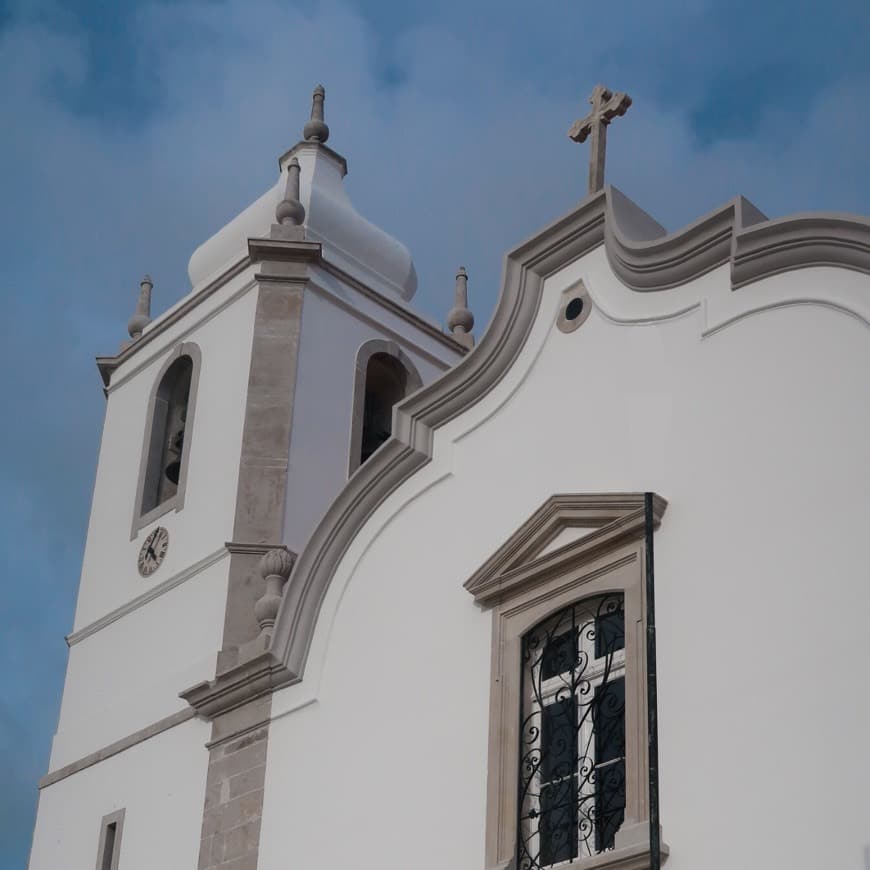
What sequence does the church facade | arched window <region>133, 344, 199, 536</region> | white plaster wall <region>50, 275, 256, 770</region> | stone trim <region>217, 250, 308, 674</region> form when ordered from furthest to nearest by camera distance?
arched window <region>133, 344, 199, 536</region> < white plaster wall <region>50, 275, 256, 770</region> < stone trim <region>217, 250, 308, 674</region> < the church facade

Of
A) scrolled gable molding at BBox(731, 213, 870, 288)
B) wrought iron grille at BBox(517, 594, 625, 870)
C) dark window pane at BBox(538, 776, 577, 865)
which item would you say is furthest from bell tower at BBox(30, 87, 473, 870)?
scrolled gable molding at BBox(731, 213, 870, 288)

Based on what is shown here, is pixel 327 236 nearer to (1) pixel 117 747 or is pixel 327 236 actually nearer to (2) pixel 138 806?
(1) pixel 117 747

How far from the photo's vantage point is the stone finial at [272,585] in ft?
44.6

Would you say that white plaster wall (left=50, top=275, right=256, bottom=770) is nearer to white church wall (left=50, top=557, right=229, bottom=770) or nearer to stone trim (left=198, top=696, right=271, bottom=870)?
white church wall (left=50, top=557, right=229, bottom=770)

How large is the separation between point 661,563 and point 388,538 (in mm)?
2847

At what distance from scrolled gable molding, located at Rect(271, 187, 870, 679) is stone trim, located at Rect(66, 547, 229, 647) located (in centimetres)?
187

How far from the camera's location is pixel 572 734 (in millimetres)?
10664

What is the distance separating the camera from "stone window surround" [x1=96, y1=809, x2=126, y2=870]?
14.2 m

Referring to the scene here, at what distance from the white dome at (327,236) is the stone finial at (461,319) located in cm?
54

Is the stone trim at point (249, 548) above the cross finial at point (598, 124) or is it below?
below

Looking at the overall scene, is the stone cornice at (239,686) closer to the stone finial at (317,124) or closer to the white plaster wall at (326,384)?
the white plaster wall at (326,384)

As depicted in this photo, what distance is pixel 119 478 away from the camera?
55.9 ft

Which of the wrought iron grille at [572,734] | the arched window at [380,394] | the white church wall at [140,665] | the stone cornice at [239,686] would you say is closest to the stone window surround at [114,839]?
the white church wall at [140,665]

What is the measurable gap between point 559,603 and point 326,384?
5.61 meters
